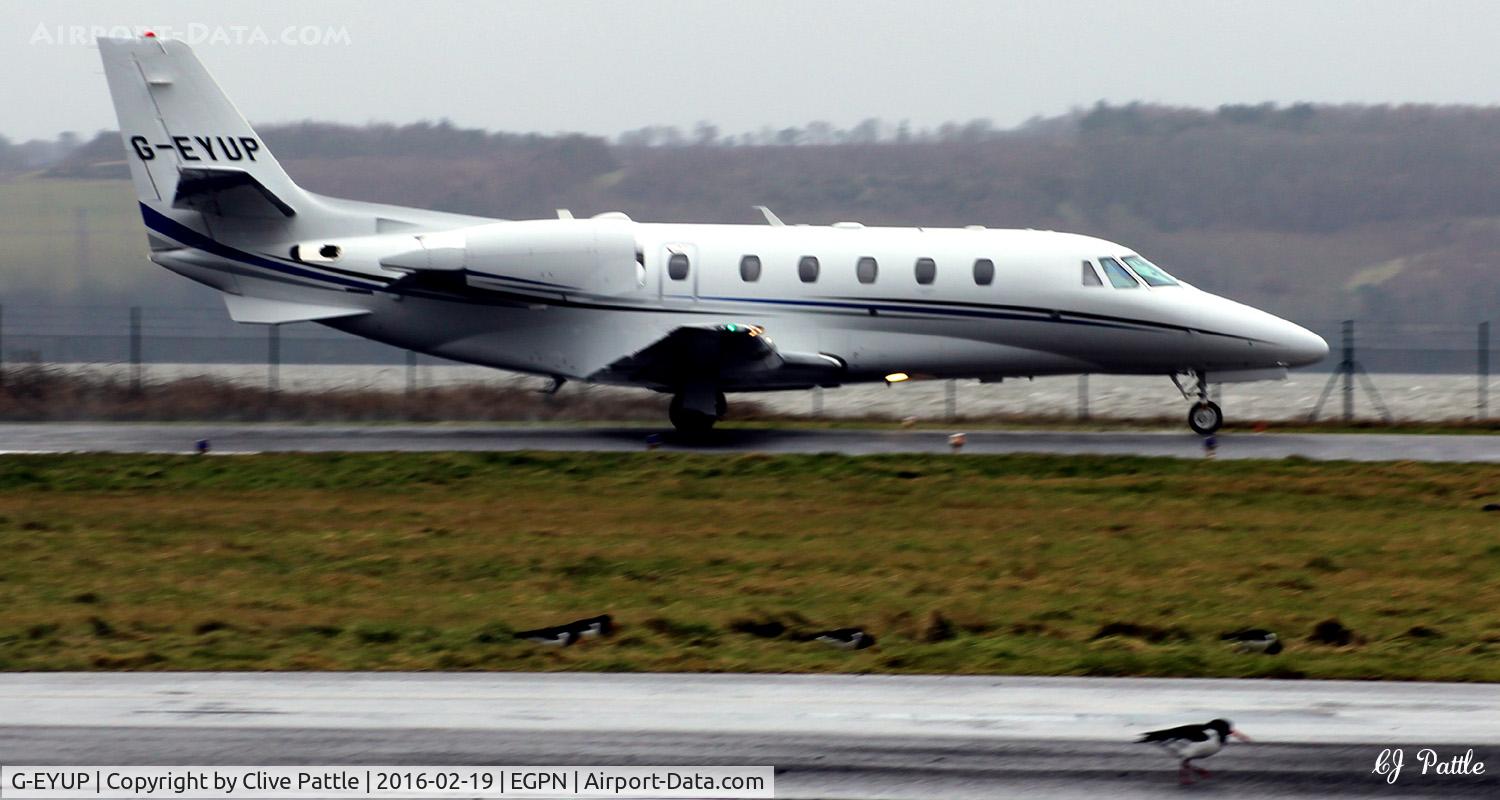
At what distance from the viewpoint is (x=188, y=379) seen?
32.8 metres

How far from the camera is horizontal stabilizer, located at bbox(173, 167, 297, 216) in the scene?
23.8m

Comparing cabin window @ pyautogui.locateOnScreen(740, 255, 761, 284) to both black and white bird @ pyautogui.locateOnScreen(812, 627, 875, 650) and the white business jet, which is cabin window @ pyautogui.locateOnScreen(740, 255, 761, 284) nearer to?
the white business jet

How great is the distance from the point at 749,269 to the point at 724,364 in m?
1.55

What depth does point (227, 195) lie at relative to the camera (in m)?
24.3

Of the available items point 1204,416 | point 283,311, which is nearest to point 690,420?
point 283,311

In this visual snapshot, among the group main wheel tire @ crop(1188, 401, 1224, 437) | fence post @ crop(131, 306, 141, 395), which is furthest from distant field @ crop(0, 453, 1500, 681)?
fence post @ crop(131, 306, 141, 395)

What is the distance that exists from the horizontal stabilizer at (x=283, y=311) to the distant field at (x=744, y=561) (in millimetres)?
3269

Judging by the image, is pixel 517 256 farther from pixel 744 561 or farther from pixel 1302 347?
pixel 1302 347

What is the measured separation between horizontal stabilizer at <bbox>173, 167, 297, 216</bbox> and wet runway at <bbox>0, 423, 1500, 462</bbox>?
136 inches

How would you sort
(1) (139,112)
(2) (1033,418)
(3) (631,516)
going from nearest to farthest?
(3) (631,516)
(1) (139,112)
(2) (1033,418)

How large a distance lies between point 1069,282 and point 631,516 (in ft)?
31.5

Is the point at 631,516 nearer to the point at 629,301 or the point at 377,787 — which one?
the point at 629,301

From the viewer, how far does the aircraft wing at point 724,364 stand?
2370cm

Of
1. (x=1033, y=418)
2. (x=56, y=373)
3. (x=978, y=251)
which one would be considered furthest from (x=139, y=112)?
(x=1033, y=418)
